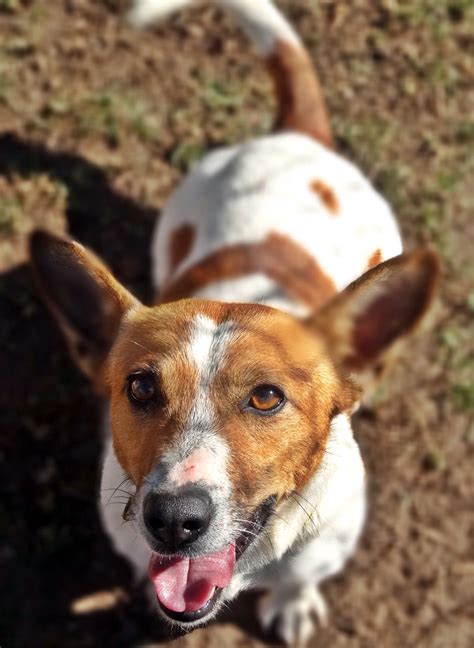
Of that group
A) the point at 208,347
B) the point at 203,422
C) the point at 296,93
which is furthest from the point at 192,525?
the point at 296,93

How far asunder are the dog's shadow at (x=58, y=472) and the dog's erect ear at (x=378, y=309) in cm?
254

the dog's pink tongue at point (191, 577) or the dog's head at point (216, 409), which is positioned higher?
the dog's head at point (216, 409)

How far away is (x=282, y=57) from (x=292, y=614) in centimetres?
319

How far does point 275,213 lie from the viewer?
4148 mm

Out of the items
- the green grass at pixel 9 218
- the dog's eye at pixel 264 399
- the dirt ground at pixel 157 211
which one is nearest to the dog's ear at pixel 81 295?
the dog's eye at pixel 264 399

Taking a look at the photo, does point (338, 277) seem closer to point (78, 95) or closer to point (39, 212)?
point (39, 212)

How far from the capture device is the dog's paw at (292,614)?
14.9 feet

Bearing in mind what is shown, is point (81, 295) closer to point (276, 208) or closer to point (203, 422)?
point (203, 422)

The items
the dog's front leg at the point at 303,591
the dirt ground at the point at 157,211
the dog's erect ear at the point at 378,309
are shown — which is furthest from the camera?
the dirt ground at the point at 157,211

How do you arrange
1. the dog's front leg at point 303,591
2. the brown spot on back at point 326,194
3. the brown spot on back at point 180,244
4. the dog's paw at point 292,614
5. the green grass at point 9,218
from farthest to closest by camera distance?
1. the green grass at point 9,218
2. the dog's paw at point 292,614
3. the brown spot on back at point 180,244
4. the brown spot on back at point 326,194
5. the dog's front leg at point 303,591

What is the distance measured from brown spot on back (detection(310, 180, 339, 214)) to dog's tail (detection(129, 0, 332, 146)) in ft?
1.92

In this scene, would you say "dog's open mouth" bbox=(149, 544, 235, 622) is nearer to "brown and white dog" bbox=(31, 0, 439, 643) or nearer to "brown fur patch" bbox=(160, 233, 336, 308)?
"brown and white dog" bbox=(31, 0, 439, 643)

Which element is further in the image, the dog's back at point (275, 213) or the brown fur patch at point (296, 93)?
the brown fur patch at point (296, 93)

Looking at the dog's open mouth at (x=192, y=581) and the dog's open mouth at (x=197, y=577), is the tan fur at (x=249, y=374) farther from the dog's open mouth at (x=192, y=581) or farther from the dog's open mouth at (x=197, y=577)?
the dog's open mouth at (x=192, y=581)
